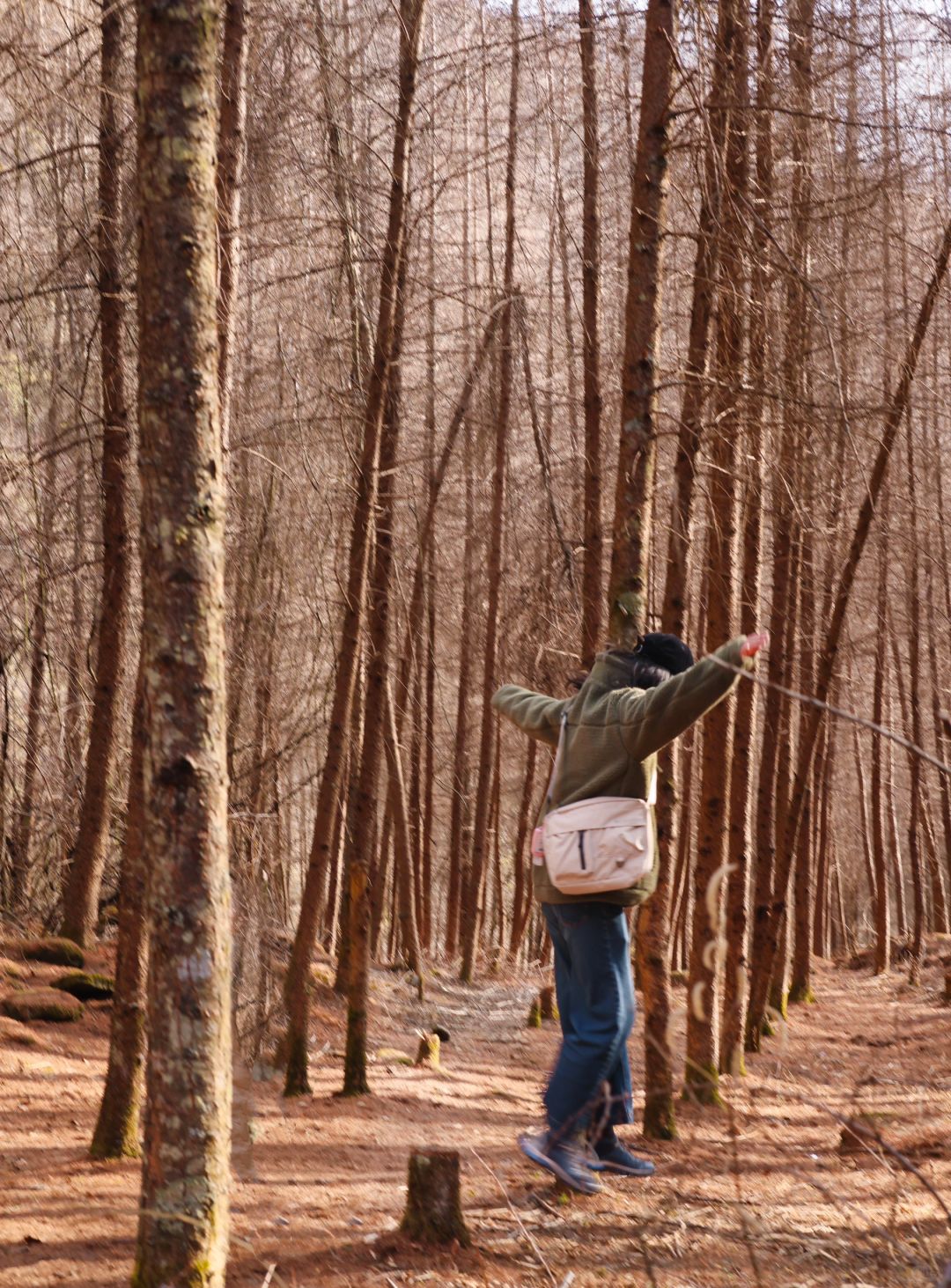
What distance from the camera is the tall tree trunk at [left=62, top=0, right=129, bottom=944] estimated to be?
760cm

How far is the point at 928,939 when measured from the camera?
21.5 m

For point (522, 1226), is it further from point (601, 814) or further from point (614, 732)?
point (614, 732)

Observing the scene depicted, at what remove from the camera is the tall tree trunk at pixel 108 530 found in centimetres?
760

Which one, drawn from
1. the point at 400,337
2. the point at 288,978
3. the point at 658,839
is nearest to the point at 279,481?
the point at 400,337

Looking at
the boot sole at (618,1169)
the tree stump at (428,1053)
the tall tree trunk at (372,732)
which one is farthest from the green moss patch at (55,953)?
the boot sole at (618,1169)

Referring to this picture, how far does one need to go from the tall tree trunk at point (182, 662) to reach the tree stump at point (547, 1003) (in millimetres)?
10466

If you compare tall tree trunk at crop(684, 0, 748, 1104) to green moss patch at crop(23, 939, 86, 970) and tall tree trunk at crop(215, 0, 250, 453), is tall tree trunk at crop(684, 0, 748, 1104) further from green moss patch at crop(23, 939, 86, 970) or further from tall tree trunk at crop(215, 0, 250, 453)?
green moss patch at crop(23, 939, 86, 970)

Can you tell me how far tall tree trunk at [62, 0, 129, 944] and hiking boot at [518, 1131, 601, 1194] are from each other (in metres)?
3.98

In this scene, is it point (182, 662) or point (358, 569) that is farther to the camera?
point (358, 569)

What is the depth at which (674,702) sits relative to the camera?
4402mm

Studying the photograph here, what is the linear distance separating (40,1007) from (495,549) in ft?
25.0

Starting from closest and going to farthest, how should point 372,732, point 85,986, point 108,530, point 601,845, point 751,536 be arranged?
point 601,845, point 372,732, point 108,530, point 85,986, point 751,536

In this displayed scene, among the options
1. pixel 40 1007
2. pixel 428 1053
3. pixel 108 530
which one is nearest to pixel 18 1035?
pixel 40 1007

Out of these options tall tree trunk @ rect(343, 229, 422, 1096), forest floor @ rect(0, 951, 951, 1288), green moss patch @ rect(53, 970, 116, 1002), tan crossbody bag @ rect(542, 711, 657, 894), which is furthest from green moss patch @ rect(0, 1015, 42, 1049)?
tan crossbody bag @ rect(542, 711, 657, 894)
